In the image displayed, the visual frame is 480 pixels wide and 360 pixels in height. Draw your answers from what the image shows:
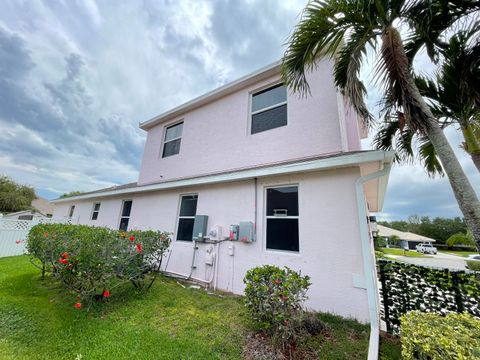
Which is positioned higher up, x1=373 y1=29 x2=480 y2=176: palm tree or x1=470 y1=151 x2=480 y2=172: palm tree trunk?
x1=373 y1=29 x2=480 y2=176: palm tree

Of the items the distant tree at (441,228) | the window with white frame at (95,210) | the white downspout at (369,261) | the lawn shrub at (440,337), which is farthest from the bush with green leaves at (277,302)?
the distant tree at (441,228)

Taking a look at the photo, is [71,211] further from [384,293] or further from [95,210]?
[384,293]

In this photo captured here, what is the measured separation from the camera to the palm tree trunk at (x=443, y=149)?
2.76 meters

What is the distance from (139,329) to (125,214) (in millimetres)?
7411

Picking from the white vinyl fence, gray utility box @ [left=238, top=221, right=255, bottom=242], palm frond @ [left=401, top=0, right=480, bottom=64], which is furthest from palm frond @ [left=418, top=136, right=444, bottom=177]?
the white vinyl fence

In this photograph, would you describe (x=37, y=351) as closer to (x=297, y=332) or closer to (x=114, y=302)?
(x=114, y=302)

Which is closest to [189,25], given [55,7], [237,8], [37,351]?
[237,8]

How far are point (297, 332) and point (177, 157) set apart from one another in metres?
7.59

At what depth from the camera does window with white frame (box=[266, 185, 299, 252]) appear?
471 cm

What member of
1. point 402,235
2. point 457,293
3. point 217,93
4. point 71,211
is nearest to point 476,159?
point 457,293

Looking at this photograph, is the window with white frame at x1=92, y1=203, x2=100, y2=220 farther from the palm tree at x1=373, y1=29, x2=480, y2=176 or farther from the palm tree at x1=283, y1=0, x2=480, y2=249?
the palm tree at x1=373, y1=29, x2=480, y2=176

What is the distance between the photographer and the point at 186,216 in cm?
697

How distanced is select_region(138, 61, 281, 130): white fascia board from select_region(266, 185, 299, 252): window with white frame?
4184 millimetres

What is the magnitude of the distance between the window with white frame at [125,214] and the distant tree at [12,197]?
33057 millimetres
